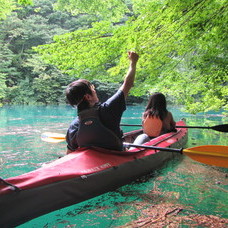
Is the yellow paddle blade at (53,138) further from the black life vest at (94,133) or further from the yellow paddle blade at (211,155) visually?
the yellow paddle blade at (211,155)

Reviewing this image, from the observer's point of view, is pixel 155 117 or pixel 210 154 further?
pixel 155 117

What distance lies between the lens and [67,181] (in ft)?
6.76

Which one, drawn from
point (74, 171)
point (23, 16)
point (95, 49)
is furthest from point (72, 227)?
point (23, 16)

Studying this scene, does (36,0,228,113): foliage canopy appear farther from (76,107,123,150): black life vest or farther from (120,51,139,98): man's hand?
(76,107,123,150): black life vest

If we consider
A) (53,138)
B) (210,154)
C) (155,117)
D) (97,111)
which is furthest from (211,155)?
(53,138)

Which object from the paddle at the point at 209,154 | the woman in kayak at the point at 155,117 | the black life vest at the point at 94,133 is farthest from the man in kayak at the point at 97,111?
the woman in kayak at the point at 155,117

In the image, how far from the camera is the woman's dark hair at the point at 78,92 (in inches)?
92.5

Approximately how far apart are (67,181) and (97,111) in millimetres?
750

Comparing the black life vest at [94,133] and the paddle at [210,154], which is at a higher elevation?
the black life vest at [94,133]

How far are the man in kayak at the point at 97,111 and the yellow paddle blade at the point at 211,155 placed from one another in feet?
3.10

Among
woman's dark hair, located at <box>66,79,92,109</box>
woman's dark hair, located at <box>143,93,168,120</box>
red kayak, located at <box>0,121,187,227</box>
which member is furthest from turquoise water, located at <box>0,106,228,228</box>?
A: woman's dark hair, located at <box>66,79,92,109</box>

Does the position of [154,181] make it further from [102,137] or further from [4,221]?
[4,221]

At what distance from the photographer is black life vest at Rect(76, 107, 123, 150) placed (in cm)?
244

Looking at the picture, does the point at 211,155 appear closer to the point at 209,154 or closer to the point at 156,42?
the point at 209,154
